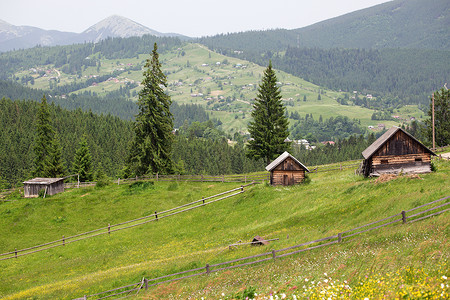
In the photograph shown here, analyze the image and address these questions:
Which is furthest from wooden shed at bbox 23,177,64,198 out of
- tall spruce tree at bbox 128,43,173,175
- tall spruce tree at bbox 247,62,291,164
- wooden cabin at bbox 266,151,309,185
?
wooden cabin at bbox 266,151,309,185

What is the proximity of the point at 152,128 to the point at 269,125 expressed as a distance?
58.9ft

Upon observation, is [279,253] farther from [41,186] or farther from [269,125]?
[41,186]

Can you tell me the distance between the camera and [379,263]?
54.9 feet

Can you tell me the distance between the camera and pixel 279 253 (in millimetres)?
22125

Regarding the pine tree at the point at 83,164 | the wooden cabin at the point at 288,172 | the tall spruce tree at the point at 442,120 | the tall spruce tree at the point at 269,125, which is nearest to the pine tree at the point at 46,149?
the pine tree at the point at 83,164

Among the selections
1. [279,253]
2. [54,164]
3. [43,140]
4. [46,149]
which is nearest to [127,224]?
[279,253]

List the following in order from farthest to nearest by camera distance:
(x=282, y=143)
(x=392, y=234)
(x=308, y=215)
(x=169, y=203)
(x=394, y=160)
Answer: (x=282, y=143)
(x=169, y=203)
(x=394, y=160)
(x=308, y=215)
(x=392, y=234)

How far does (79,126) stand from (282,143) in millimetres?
109099

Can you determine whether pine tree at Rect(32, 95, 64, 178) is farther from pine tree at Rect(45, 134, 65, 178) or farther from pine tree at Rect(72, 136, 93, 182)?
pine tree at Rect(72, 136, 93, 182)

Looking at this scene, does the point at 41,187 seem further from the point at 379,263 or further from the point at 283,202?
the point at 379,263

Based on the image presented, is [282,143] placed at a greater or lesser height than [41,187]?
greater

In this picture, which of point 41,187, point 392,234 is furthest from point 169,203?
point 392,234

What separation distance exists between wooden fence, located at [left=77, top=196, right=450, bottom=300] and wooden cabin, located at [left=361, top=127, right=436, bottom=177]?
1647 cm

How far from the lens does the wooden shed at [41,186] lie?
51250mm
